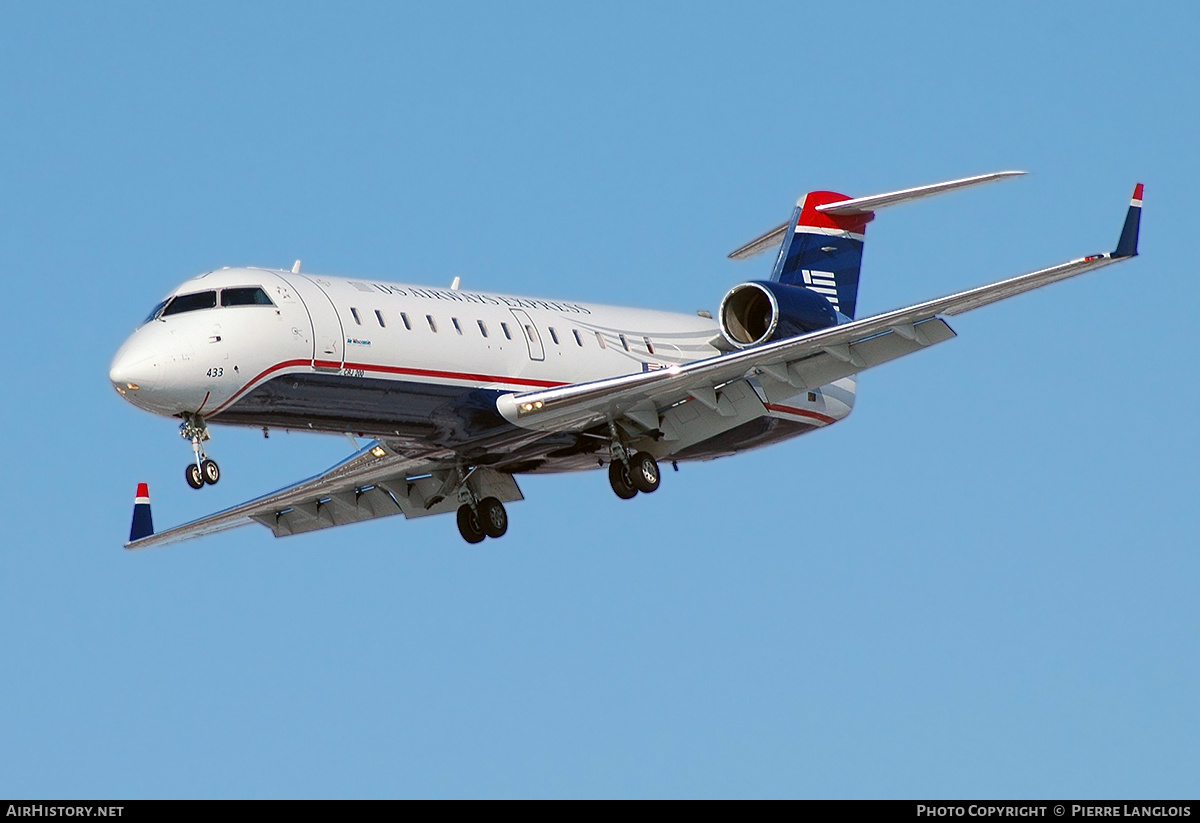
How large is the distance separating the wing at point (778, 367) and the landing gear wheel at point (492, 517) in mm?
2344

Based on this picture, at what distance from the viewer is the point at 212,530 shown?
32.1 meters

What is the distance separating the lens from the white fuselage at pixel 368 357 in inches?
971

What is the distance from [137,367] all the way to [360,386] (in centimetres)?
301

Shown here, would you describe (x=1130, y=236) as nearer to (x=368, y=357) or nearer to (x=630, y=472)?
(x=630, y=472)

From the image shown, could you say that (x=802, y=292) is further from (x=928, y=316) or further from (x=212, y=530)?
(x=212, y=530)

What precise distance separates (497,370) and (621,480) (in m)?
2.75

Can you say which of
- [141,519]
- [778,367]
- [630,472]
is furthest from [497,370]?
[141,519]

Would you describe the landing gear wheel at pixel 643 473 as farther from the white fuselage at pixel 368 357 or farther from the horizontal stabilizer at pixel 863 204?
the horizontal stabilizer at pixel 863 204

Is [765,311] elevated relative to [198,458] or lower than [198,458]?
elevated

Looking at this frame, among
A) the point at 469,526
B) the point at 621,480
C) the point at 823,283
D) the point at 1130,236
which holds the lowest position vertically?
the point at 621,480

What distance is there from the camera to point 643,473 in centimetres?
2833
